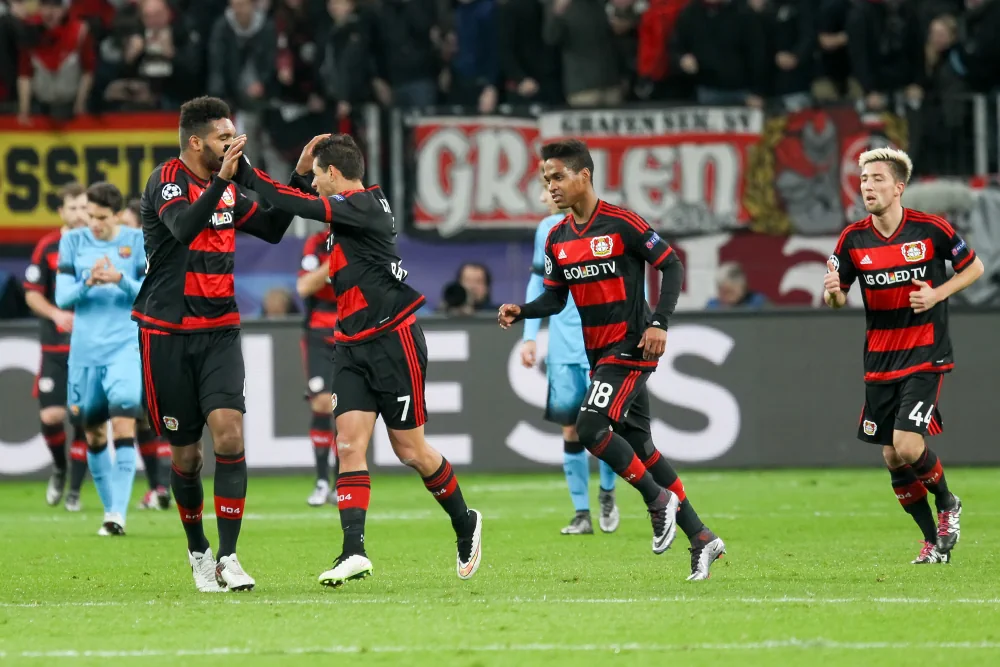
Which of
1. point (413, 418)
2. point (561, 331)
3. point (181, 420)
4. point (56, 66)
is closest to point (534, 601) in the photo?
point (413, 418)

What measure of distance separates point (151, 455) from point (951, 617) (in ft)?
27.5

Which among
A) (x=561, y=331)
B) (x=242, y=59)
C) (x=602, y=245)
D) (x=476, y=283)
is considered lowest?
(x=561, y=331)

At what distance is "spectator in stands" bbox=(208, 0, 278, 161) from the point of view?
18.7m

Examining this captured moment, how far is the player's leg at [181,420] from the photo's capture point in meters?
7.93

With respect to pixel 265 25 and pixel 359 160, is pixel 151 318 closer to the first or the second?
pixel 359 160

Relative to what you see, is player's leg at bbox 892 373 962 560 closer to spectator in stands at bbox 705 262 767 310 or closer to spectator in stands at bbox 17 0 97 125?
spectator in stands at bbox 705 262 767 310

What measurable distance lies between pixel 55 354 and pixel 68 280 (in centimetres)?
223

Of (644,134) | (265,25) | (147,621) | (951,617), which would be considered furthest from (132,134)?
(951,617)

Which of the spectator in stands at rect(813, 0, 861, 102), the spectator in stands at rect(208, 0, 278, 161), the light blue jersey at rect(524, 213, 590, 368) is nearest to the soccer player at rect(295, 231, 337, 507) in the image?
the light blue jersey at rect(524, 213, 590, 368)

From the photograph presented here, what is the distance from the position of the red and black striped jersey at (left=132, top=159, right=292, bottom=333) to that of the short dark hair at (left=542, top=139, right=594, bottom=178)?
1574mm

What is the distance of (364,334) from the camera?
807 cm

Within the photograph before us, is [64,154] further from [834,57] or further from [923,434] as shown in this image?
[923,434]

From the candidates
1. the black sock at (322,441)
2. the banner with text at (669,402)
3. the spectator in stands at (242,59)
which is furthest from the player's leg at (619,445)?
the spectator in stands at (242,59)

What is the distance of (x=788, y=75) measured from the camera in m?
19.0
